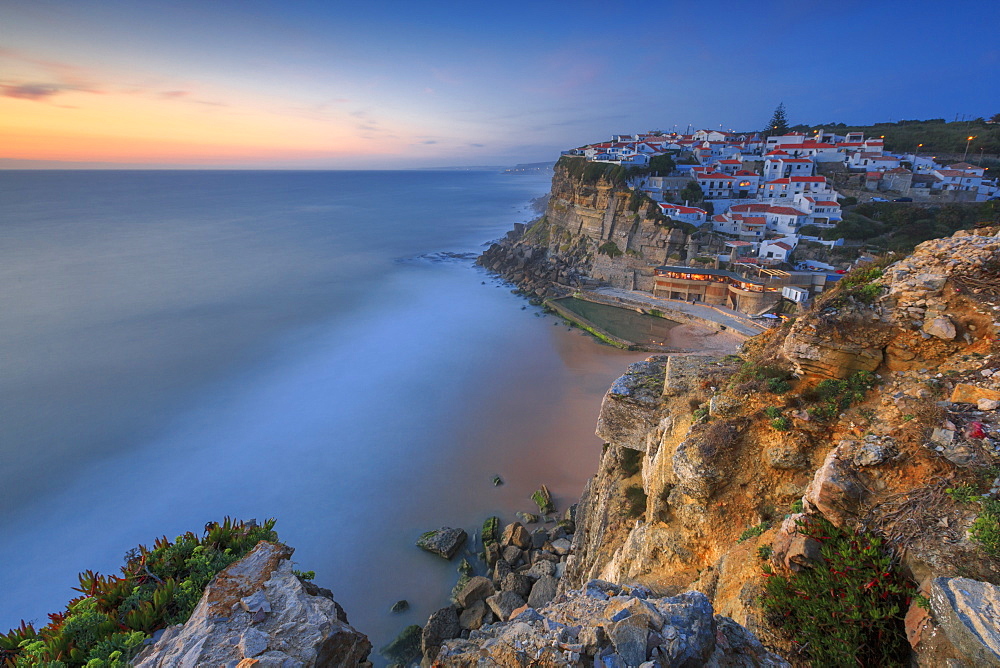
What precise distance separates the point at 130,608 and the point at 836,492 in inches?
370

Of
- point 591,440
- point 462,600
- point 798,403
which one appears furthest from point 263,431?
point 798,403

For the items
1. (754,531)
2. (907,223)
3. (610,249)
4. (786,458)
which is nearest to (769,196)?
(907,223)

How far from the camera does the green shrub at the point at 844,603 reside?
4.64 m

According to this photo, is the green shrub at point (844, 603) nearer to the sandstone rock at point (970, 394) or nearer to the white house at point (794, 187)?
the sandstone rock at point (970, 394)

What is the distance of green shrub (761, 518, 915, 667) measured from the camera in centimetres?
464

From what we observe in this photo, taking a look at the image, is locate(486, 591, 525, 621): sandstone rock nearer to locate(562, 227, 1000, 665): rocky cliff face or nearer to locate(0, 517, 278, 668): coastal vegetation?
locate(562, 227, 1000, 665): rocky cliff face

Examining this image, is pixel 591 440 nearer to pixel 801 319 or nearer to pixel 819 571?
pixel 801 319

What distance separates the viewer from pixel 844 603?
15.8 ft

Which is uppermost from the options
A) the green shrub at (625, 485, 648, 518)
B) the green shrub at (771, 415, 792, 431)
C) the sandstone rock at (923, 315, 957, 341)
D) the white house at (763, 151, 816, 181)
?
the white house at (763, 151, 816, 181)

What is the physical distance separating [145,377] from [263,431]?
11701 mm

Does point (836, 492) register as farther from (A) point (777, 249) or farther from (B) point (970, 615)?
(A) point (777, 249)

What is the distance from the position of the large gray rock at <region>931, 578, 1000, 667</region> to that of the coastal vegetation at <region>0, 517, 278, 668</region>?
854 centimetres

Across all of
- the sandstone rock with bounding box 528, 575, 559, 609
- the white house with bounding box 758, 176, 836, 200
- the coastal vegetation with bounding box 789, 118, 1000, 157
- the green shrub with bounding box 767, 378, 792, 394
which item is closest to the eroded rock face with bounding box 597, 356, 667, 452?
the green shrub with bounding box 767, 378, 792, 394

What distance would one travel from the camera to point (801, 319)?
8.20 metres
